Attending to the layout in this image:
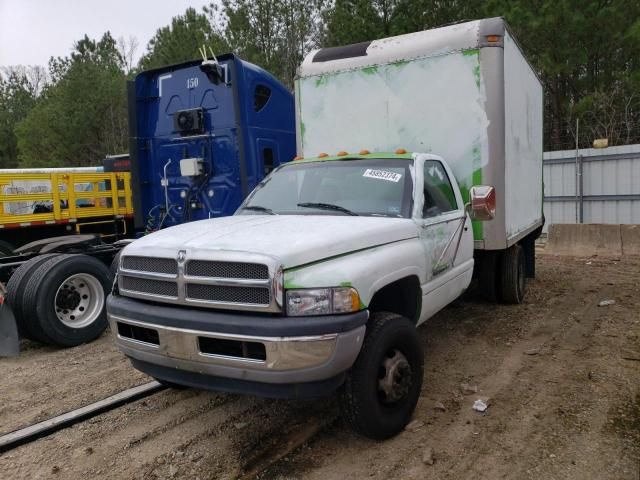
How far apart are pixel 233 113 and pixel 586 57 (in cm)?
1257

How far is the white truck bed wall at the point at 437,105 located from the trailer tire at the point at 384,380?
2401 mm

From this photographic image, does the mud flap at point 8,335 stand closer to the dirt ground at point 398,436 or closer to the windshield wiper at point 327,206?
the dirt ground at point 398,436

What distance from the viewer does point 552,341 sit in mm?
5547

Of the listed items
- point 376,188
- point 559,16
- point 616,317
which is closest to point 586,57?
point 559,16

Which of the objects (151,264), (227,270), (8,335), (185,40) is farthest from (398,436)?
(185,40)

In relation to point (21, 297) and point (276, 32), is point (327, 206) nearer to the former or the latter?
point (21, 297)

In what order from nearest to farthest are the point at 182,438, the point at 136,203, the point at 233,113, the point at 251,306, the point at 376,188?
the point at 251,306 < the point at 182,438 < the point at 376,188 < the point at 233,113 < the point at 136,203

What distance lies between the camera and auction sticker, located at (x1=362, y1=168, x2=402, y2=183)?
435 centimetres

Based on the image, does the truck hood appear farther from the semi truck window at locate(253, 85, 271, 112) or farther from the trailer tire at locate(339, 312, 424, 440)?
the semi truck window at locate(253, 85, 271, 112)

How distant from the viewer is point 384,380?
3.41 metres

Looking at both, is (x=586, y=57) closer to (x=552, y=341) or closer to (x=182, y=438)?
(x=552, y=341)

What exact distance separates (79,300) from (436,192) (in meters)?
4.10

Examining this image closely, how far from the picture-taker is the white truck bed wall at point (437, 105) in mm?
5406

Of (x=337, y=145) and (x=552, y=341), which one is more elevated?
(x=337, y=145)
